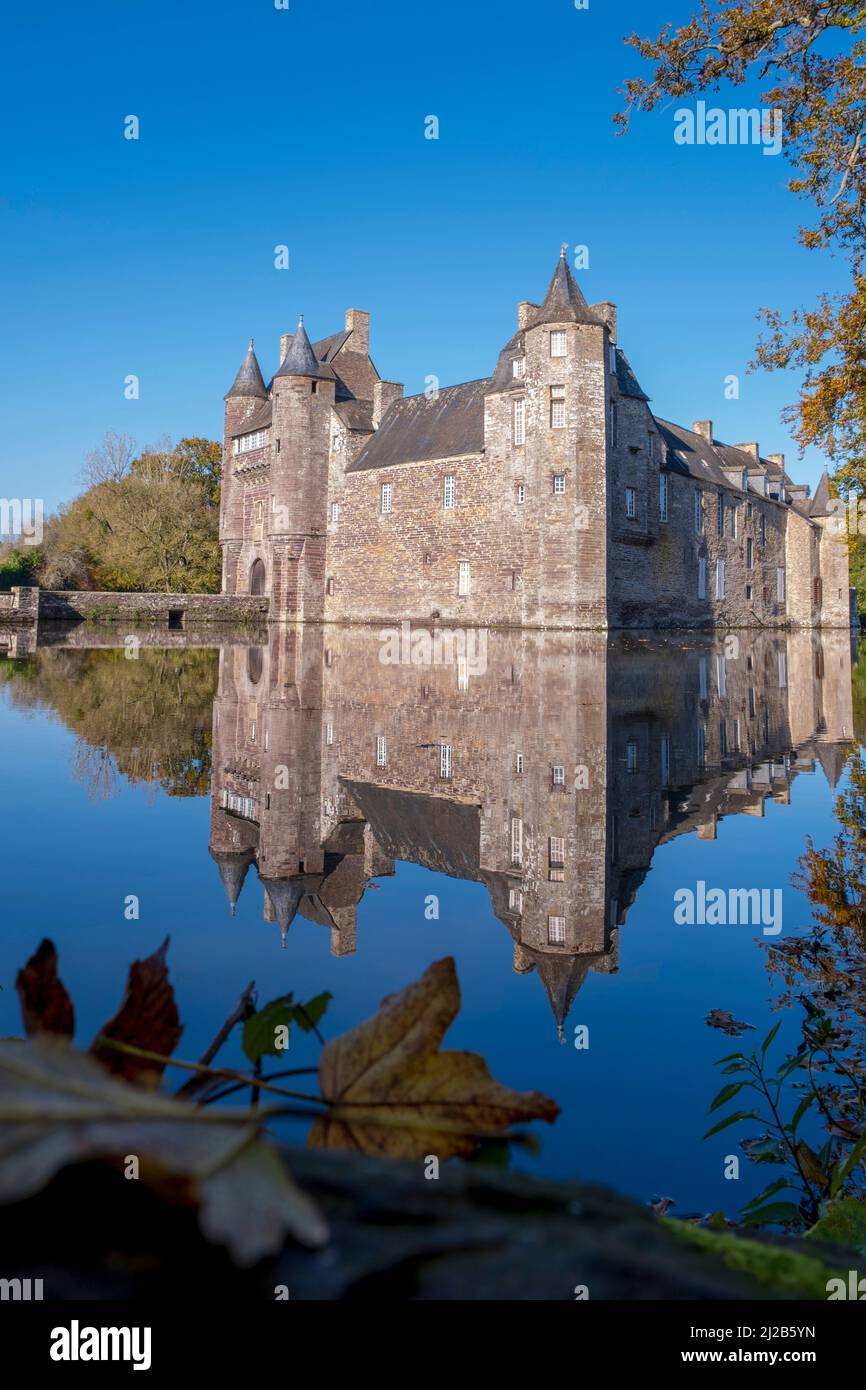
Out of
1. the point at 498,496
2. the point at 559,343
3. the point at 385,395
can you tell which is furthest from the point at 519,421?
the point at 385,395

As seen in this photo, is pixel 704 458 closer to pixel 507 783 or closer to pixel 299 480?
pixel 299 480

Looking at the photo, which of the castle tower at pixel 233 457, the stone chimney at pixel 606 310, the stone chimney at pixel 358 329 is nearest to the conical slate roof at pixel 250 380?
the castle tower at pixel 233 457

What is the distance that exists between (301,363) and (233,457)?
30.4 ft

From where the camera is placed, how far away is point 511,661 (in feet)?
73.6

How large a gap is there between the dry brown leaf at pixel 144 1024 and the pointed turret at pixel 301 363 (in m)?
48.3

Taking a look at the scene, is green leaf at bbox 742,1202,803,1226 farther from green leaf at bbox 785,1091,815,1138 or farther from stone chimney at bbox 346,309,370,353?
stone chimney at bbox 346,309,370,353

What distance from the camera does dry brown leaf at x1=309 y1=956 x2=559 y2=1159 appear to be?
0.73 meters

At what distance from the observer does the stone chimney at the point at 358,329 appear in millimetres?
51156

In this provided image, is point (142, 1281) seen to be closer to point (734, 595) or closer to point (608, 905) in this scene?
point (608, 905)

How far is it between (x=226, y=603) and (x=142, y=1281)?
4794 centimetres

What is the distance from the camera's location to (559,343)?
3612cm

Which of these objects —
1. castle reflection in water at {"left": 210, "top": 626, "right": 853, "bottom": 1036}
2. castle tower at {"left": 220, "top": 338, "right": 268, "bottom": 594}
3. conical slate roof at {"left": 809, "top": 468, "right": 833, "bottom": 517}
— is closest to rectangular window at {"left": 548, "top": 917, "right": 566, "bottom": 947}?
castle reflection in water at {"left": 210, "top": 626, "right": 853, "bottom": 1036}

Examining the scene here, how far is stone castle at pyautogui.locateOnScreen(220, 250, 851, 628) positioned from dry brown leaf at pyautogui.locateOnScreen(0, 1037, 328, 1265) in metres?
36.5
